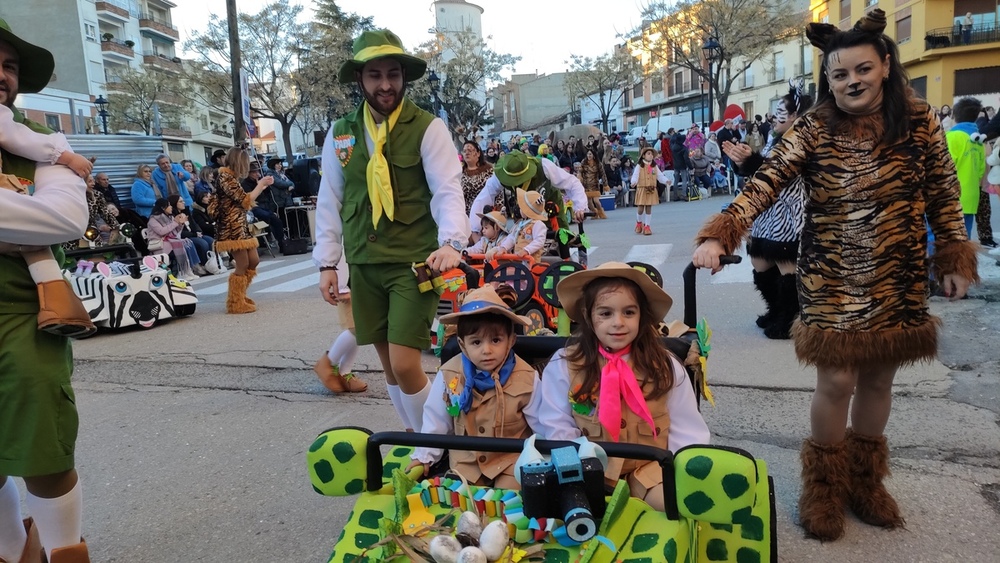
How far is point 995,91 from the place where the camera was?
36312 millimetres

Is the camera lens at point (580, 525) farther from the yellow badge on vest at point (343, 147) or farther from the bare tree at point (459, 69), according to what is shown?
the bare tree at point (459, 69)

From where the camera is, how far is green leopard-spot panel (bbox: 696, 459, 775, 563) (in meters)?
2.41

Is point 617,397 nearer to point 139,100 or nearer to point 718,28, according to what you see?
point 718,28

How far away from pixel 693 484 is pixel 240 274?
751 cm

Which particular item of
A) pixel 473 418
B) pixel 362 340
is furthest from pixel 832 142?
pixel 362 340

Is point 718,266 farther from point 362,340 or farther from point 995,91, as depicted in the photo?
point 995,91

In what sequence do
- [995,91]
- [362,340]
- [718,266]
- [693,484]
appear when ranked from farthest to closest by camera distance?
[995,91] → [362,340] → [718,266] → [693,484]

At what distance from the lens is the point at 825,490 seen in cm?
295

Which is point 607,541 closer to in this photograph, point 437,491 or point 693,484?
point 693,484

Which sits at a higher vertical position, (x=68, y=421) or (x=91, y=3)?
(x=91, y=3)

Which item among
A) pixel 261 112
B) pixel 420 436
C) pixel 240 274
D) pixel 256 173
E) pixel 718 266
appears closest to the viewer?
pixel 420 436

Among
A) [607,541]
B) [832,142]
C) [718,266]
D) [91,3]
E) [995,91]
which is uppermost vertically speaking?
[91,3]

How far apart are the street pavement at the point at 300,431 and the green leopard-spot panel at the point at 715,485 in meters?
1.15

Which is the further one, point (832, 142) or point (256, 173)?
point (256, 173)
